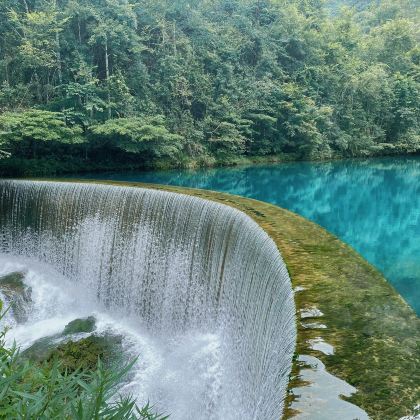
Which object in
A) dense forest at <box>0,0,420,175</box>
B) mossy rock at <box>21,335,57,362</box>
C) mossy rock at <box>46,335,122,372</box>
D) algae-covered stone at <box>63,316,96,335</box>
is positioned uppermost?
dense forest at <box>0,0,420,175</box>

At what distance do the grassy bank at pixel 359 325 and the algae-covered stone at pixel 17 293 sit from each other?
213 inches

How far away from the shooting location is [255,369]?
4.50m

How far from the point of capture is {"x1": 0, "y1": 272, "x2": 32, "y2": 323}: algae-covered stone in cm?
807

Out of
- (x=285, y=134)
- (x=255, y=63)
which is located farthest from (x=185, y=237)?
(x=255, y=63)

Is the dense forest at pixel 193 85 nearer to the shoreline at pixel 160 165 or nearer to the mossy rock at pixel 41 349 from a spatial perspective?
the shoreline at pixel 160 165

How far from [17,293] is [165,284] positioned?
10.3ft

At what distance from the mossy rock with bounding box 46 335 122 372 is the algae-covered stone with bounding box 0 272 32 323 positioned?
183 centimetres

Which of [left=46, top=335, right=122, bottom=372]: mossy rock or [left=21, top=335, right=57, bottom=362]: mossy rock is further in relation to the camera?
[left=21, top=335, right=57, bottom=362]: mossy rock

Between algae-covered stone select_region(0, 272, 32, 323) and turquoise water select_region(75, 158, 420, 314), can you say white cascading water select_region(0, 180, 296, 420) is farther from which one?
turquoise water select_region(75, 158, 420, 314)

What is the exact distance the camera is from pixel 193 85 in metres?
18.1

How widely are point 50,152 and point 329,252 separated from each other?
12.1 meters

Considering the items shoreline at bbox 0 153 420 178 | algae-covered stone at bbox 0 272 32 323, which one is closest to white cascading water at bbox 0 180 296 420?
algae-covered stone at bbox 0 272 32 323

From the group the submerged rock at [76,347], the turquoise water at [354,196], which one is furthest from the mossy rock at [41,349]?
the turquoise water at [354,196]

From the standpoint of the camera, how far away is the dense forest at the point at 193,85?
46.9ft
